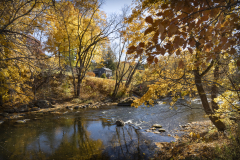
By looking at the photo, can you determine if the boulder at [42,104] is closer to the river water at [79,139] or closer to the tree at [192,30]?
the river water at [79,139]

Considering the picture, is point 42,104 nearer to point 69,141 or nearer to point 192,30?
point 69,141

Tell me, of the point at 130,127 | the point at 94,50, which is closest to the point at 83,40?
the point at 94,50

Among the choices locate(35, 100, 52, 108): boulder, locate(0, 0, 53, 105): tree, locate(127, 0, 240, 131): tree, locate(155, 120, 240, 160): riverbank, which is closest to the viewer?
locate(127, 0, 240, 131): tree

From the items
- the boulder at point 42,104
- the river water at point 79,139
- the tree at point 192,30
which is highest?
the tree at point 192,30

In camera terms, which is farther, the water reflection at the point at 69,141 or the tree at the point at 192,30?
the water reflection at the point at 69,141

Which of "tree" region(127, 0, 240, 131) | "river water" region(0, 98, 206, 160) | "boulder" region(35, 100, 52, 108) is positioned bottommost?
"river water" region(0, 98, 206, 160)

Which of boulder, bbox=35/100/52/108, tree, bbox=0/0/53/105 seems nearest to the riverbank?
tree, bbox=0/0/53/105

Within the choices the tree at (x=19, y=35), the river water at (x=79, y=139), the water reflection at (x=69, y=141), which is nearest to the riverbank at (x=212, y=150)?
the river water at (x=79, y=139)

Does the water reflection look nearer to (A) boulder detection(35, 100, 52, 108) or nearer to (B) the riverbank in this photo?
(B) the riverbank

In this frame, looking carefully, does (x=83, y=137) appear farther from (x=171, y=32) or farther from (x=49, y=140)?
(x=171, y=32)

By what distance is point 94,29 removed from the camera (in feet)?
41.3

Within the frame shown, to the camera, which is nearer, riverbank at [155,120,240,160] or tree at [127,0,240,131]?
tree at [127,0,240,131]

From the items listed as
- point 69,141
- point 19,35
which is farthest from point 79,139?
point 19,35

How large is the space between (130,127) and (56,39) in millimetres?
10480
